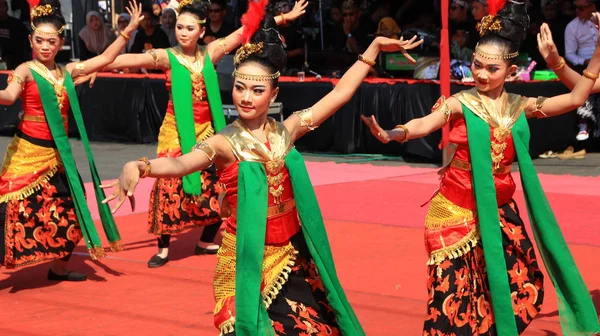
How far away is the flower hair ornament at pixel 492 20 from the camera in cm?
500

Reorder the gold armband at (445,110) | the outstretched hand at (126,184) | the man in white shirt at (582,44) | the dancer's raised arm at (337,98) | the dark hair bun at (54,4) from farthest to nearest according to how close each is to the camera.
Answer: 1. the man in white shirt at (582,44)
2. the dark hair bun at (54,4)
3. the gold armband at (445,110)
4. the dancer's raised arm at (337,98)
5. the outstretched hand at (126,184)

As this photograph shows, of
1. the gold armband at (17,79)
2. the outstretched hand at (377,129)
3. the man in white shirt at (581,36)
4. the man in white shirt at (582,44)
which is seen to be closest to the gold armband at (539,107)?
the outstretched hand at (377,129)

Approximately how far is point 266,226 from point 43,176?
297cm

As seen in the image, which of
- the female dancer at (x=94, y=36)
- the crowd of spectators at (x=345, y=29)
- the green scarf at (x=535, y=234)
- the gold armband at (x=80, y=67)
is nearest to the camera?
the green scarf at (x=535, y=234)

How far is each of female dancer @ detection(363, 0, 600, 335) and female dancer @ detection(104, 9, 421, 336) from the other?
0.63 metres

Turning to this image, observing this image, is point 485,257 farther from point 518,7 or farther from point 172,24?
point 172,24

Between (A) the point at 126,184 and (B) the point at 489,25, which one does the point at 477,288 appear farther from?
(A) the point at 126,184

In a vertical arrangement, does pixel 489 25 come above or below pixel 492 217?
above

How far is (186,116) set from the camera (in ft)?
24.6

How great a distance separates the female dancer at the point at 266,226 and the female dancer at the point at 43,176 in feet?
8.79

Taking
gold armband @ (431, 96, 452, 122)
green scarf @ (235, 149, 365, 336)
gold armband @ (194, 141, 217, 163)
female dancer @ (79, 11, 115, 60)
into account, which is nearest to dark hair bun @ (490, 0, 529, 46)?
gold armband @ (431, 96, 452, 122)

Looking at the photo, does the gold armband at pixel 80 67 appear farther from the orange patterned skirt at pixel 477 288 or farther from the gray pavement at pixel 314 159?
the gray pavement at pixel 314 159

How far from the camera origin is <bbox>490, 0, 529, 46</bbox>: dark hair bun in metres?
4.98

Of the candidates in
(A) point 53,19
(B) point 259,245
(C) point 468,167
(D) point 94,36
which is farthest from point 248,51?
(D) point 94,36
